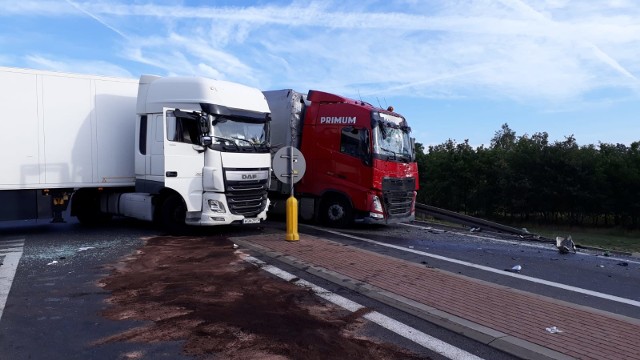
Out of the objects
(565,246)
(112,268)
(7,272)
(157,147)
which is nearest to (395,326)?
(112,268)

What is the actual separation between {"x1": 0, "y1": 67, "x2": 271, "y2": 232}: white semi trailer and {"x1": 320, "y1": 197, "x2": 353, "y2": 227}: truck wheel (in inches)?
103

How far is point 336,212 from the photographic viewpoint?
1440 centimetres

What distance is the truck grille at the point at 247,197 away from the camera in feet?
38.0

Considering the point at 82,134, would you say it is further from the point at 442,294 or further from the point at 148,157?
the point at 442,294

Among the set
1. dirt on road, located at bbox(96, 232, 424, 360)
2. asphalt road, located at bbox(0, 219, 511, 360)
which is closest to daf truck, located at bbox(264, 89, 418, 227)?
Result: asphalt road, located at bbox(0, 219, 511, 360)

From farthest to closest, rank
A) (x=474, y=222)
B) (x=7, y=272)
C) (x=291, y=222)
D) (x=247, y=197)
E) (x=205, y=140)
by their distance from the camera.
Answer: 1. (x=474, y=222)
2. (x=247, y=197)
3. (x=205, y=140)
4. (x=291, y=222)
5. (x=7, y=272)

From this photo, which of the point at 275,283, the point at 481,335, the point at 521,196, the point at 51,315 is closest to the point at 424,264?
the point at 275,283

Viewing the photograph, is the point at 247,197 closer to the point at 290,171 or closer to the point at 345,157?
the point at 290,171

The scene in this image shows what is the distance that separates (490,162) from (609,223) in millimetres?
8032

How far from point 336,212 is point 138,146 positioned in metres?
5.64

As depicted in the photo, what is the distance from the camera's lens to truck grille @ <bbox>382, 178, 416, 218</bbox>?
45.3 feet

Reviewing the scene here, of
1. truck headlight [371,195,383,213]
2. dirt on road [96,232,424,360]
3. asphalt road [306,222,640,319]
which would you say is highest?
truck headlight [371,195,383,213]

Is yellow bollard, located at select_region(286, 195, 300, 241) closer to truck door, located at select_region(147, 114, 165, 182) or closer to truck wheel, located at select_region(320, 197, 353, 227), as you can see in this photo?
A: truck door, located at select_region(147, 114, 165, 182)

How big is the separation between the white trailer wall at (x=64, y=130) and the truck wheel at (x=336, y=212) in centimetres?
539
